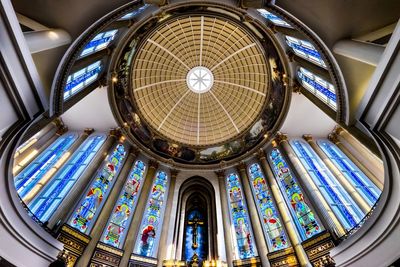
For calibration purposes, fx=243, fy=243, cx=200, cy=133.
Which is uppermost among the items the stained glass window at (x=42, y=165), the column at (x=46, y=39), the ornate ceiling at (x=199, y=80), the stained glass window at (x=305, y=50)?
the ornate ceiling at (x=199, y=80)

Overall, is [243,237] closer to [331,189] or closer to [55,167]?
[331,189]

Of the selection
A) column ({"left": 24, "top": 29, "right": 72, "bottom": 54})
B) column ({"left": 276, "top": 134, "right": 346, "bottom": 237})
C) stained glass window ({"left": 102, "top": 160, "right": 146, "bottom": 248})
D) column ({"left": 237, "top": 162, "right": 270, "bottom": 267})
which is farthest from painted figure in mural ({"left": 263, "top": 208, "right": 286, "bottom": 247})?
column ({"left": 24, "top": 29, "right": 72, "bottom": 54})

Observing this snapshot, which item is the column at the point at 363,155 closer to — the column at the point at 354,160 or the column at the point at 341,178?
the column at the point at 354,160

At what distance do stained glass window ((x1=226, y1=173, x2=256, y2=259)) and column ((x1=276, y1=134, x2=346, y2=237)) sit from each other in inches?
185

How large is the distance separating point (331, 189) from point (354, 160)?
302 centimetres

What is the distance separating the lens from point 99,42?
14195 mm

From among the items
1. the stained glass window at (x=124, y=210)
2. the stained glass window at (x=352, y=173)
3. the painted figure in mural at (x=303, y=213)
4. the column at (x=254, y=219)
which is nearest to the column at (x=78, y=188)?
the stained glass window at (x=124, y=210)

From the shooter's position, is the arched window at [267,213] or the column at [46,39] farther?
the arched window at [267,213]

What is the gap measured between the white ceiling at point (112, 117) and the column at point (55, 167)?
956 mm

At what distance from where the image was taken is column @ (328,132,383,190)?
542 inches

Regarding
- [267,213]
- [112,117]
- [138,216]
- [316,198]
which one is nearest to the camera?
[316,198]

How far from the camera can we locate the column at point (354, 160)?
45.2ft

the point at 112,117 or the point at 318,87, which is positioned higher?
the point at 112,117

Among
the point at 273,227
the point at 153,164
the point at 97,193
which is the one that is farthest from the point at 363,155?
the point at 97,193
